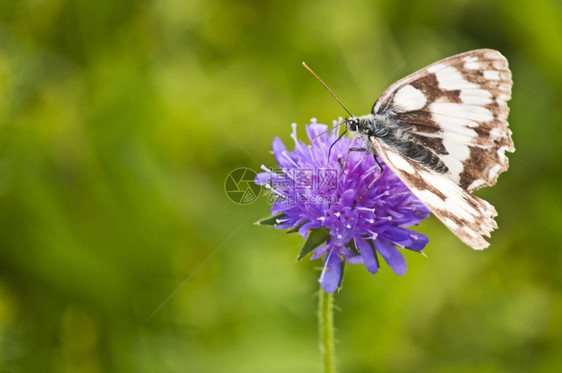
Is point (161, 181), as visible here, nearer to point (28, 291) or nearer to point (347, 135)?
point (28, 291)

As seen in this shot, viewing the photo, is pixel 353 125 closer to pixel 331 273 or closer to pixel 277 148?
pixel 277 148

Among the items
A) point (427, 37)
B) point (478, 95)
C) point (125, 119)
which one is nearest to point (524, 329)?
point (478, 95)

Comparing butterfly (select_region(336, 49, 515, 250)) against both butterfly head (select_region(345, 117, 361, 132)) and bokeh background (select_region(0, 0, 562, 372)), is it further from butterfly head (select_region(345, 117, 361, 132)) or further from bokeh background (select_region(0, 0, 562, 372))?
bokeh background (select_region(0, 0, 562, 372))

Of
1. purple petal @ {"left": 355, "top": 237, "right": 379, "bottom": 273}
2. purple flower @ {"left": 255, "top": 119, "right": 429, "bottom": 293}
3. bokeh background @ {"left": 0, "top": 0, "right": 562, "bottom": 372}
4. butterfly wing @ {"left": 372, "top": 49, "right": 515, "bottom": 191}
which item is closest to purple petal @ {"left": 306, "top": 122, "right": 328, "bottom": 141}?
purple flower @ {"left": 255, "top": 119, "right": 429, "bottom": 293}

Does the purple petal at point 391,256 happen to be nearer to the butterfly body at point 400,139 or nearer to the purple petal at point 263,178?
the butterfly body at point 400,139

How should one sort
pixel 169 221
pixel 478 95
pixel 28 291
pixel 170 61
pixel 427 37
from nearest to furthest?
pixel 478 95
pixel 28 291
pixel 169 221
pixel 170 61
pixel 427 37

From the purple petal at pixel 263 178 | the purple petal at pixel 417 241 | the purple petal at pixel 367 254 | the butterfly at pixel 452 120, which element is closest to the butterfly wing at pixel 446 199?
the butterfly at pixel 452 120

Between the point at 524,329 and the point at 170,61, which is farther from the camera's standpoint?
the point at 170,61

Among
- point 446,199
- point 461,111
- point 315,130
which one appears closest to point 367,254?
point 446,199
